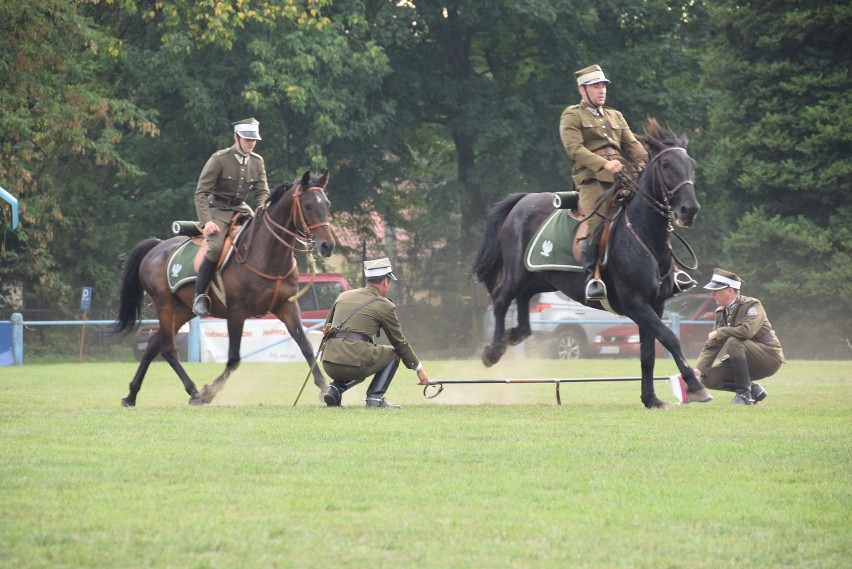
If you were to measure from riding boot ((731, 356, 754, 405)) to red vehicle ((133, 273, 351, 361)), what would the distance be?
17978mm

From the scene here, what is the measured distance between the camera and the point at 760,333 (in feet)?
51.4

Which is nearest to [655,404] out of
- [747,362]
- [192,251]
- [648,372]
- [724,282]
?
[648,372]

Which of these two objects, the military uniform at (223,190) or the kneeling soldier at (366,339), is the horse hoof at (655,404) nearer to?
→ the kneeling soldier at (366,339)

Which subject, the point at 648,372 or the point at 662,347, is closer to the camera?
the point at 648,372

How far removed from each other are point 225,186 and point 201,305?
57.4 inches

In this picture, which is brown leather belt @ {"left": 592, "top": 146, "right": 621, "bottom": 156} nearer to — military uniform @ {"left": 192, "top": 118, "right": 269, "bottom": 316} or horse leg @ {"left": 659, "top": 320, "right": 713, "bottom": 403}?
horse leg @ {"left": 659, "top": 320, "right": 713, "bottom": 403}

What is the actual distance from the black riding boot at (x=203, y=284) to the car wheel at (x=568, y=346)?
753 inches

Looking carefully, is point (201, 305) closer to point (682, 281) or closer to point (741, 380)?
point (682, 281)

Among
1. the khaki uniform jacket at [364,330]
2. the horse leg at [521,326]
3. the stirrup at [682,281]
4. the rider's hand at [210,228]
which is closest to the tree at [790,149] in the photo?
the horse leg at [521,326]

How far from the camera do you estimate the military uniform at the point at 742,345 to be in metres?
15.5

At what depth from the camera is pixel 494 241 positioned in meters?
16.4

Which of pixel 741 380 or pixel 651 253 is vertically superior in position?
pixel 651 253

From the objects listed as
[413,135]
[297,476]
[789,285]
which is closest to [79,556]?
[297,476]

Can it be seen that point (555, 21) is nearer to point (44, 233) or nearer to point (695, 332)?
point (695, 332)
